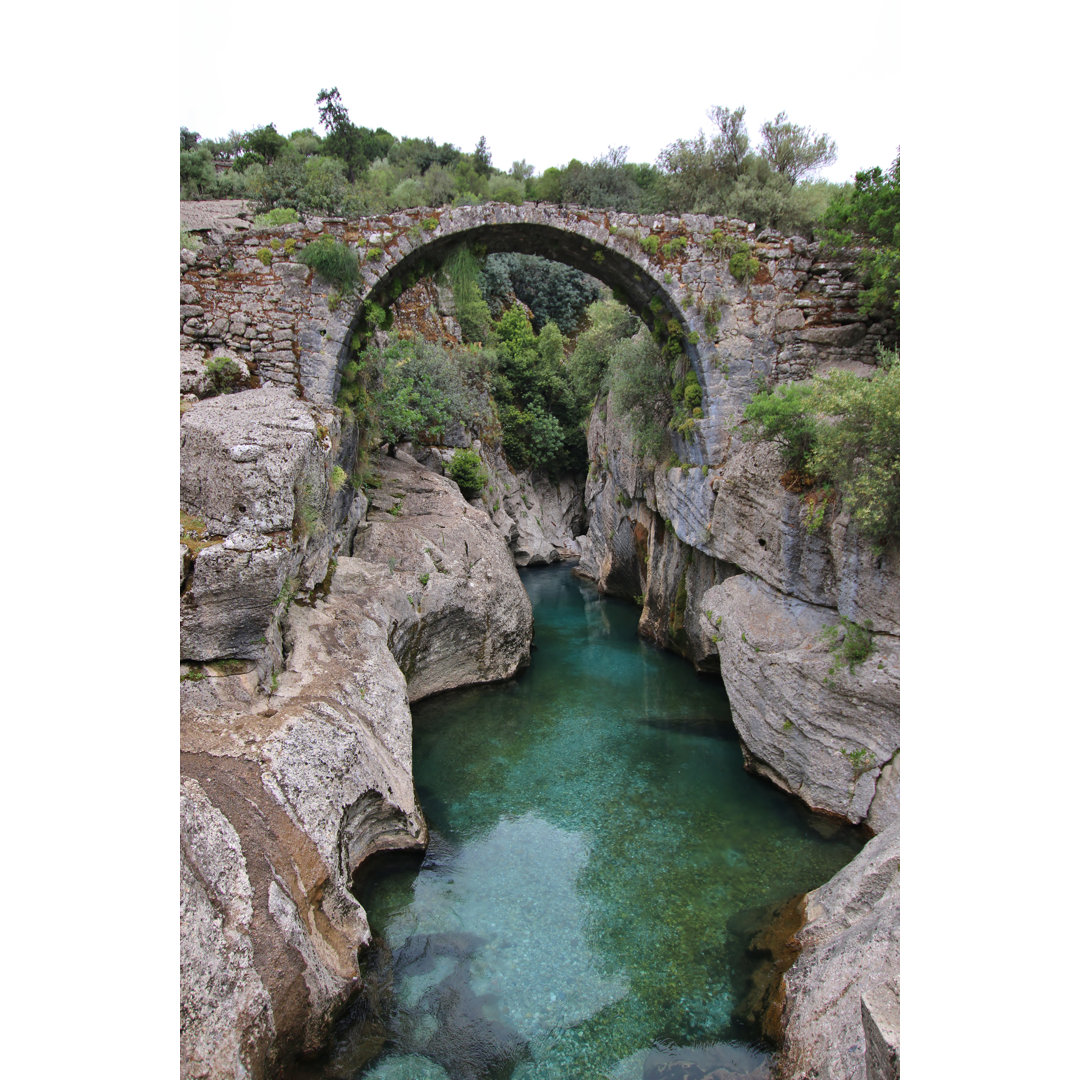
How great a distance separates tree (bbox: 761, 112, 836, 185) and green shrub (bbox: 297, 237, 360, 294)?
52.4ft

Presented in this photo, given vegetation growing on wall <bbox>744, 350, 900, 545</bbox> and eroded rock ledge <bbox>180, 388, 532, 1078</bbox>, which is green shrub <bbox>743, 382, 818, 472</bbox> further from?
eroded rock ledge <bbox>180, 388, 532, 1078</bbox>

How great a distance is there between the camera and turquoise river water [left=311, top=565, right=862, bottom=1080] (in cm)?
396

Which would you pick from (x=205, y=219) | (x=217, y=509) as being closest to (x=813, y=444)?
(x=217, y=509)

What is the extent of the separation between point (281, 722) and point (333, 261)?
7378mm

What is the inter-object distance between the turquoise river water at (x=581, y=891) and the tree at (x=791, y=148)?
1838cm

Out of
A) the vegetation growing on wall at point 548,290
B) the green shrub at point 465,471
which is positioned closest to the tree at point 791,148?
the vegetation growing on wall at point 548,290

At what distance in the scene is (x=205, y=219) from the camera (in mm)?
19891

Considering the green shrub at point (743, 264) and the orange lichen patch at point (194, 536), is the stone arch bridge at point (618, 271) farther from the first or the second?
the orange lichen patch at point (194, 536)

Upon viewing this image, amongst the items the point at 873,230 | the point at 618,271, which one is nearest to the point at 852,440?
the point at 873,230

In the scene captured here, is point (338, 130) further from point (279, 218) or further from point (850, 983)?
point (850, 983)

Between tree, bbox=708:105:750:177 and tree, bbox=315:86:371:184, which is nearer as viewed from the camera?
tree, bbox=708:105:750:177

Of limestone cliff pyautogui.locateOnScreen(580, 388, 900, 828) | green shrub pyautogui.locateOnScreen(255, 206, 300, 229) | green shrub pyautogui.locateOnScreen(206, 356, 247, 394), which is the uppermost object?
green shrub pyautogui.locateOnScreen(255, 206, 300, 229)

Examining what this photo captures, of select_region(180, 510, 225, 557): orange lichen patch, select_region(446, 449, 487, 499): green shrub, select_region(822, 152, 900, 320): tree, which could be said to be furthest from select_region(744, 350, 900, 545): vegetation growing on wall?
select_region(446, 449, 487, 499): green shrub

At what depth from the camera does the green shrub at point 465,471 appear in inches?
553
